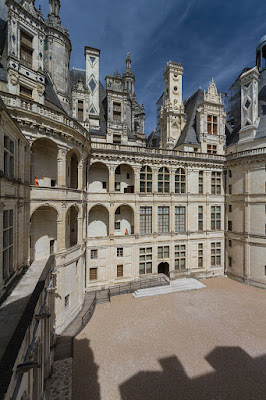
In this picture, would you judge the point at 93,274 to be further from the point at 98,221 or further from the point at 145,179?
the point at 145,179

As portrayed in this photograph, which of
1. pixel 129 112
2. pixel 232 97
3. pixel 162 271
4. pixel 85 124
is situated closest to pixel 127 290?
pixel 162 271

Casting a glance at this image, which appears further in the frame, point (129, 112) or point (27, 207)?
point (129, 112)

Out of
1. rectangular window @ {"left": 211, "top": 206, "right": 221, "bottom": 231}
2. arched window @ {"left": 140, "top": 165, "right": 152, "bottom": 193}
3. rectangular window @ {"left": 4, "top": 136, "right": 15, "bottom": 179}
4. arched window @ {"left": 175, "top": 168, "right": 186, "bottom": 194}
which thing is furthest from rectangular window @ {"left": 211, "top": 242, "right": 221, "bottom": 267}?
rectangular window @ {"left": 4, "top": 136, "right": 15, "bottom": 179}

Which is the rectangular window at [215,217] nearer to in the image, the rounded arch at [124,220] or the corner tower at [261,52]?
the rounded arch at [124,220]

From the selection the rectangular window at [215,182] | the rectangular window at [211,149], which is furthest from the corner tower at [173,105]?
the rectangular window at [215,182]

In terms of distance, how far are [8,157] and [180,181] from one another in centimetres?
1934

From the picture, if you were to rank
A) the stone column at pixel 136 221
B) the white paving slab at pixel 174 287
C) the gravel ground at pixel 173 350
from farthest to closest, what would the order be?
the stone column at pixel 136 221 → the white paving slab at pixel 174 287 → the gravel ground at pixel 173 350

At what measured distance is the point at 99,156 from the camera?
20109mm

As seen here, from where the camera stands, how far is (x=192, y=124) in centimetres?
2594

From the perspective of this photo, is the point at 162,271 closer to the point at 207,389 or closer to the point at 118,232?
the point at 118,232

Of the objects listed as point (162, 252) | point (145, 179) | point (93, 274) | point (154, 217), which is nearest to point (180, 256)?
point (162, 252)

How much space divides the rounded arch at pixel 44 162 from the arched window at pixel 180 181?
50.2 ft

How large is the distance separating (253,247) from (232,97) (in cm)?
2867

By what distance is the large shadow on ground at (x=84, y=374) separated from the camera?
967 cm
